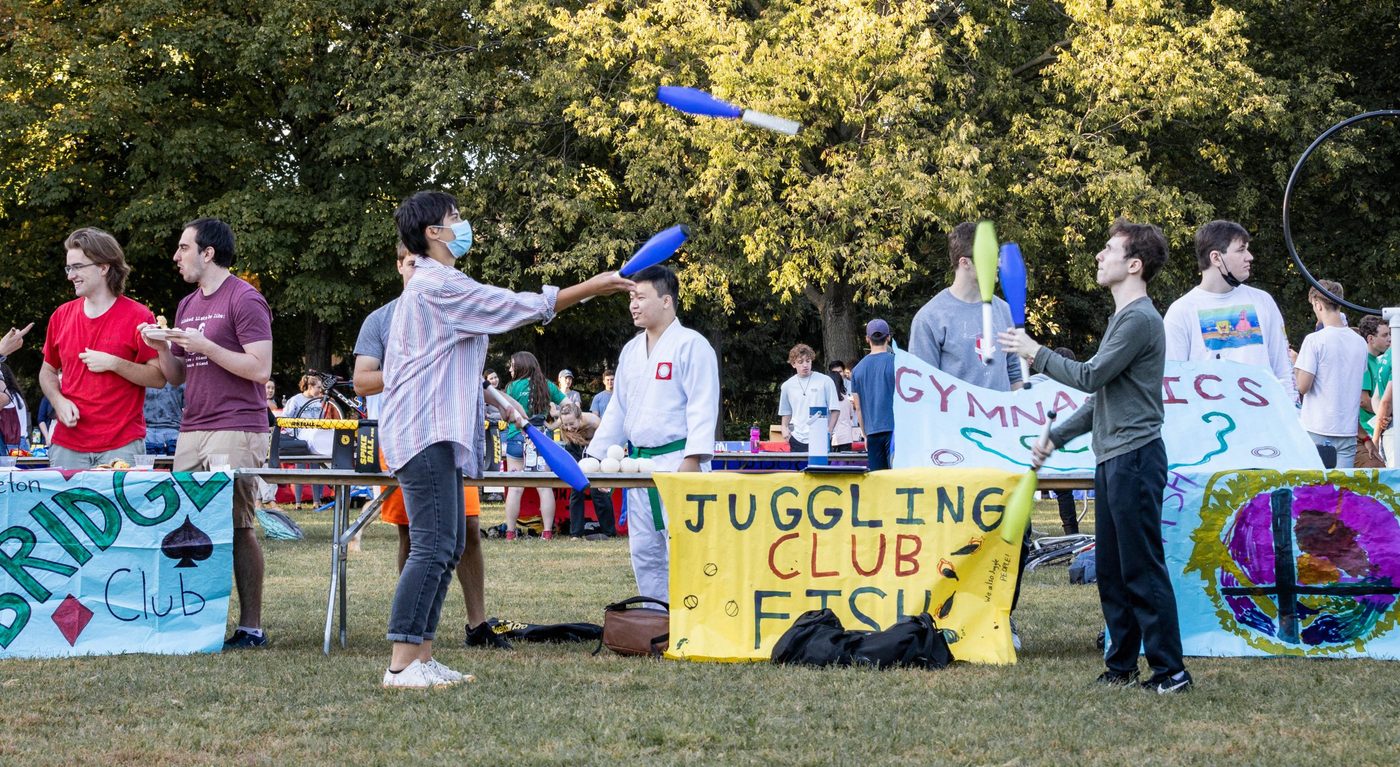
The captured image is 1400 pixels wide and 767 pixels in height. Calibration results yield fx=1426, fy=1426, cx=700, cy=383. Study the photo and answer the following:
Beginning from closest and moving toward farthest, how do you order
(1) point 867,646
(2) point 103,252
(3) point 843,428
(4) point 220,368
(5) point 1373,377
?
(1) point 867,646 → (4) point 220,368 → (2) point 103,252 → (5) point 1373,377 → (3) point 843,428

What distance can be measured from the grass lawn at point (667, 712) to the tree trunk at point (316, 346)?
21.9m

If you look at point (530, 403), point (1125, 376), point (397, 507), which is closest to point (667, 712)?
point (1125, 376)

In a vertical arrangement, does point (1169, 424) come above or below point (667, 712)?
above

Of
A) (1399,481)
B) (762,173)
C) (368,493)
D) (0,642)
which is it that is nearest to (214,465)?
(0,642)

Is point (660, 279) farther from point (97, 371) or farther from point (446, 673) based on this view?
point (97, 371)

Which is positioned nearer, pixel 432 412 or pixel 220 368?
pixel 432 412

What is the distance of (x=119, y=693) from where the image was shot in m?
5.46

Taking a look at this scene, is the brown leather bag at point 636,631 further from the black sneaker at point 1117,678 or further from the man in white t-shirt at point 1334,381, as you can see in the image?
the man in white t-shirt at point 1334,381

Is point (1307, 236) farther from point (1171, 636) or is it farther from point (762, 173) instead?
point (1171, 636)

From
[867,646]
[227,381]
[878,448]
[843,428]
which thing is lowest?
[867,646]

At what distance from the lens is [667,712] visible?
504 cm

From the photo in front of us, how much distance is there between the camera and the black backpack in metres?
5.95

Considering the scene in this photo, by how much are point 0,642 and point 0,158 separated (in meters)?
21.5

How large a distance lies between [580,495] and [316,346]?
15.9 metres
